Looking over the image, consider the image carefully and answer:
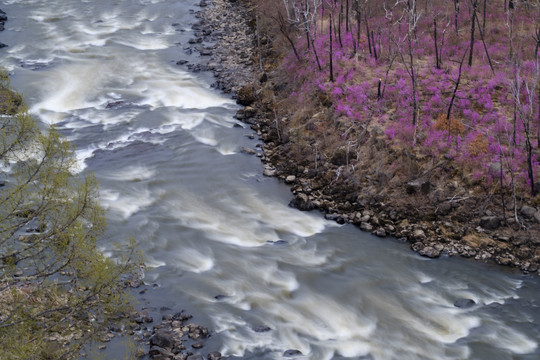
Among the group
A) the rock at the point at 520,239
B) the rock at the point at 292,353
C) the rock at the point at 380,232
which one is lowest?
the rock at the point at 292,353

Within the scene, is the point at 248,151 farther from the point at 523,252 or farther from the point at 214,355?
the point at 214,355

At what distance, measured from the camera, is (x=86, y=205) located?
33.6ft

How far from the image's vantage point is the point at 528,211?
54.8ft

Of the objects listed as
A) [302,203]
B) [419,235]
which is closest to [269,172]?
[302,203]

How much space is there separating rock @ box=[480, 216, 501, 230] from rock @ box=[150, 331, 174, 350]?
10.0 m

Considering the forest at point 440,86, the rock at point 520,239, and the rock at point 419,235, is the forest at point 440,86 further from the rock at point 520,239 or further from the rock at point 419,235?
the rock at point 419,235

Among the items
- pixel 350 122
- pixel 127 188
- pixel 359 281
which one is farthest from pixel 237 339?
pixel 350 122

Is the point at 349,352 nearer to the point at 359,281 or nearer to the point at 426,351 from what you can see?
the point at 426,351

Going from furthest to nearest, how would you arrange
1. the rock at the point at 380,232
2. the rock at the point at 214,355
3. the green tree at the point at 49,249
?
the rock at the point at 380,232 < the rock at the point at 214,355 < the green tree at the point at 49,249

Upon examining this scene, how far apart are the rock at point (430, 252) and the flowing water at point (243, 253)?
0.67 ft

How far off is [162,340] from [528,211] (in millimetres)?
11382

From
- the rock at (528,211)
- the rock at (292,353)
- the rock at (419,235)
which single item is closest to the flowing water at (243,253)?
the rock at (292,353)

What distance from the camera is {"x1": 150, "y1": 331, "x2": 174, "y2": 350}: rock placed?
40.9 feet

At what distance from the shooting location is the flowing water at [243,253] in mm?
13453
